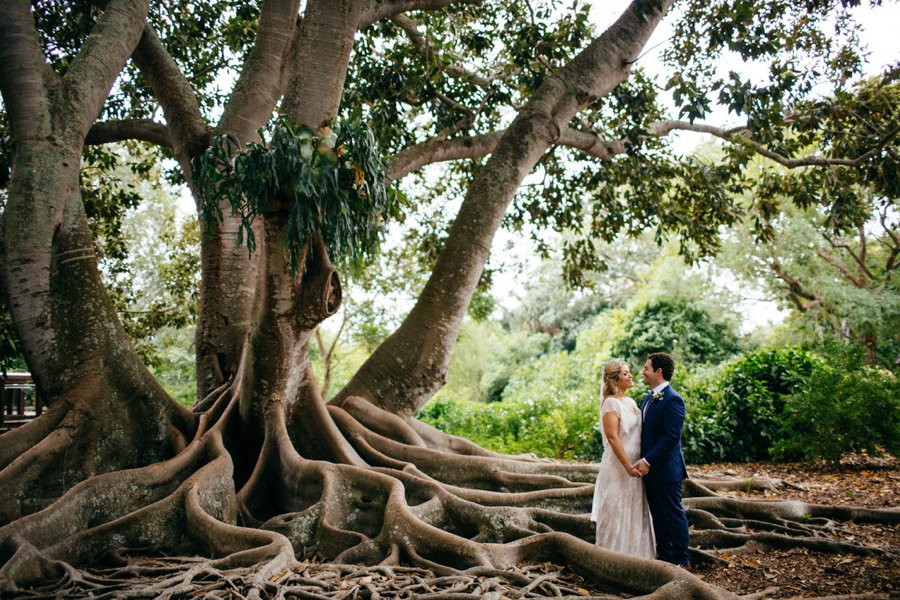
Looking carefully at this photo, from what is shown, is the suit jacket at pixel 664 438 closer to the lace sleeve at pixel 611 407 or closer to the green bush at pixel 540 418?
the lace sleeve at pixel 611 407

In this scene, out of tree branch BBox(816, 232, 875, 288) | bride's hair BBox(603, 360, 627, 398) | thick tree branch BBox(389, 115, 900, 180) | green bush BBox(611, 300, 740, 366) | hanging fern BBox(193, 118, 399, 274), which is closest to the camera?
hanging fern BBox(193, 118, 399, 274)

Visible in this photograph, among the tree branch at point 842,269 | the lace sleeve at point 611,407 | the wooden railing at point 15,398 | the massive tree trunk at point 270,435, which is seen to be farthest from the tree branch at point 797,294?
the wooden railing at point 15,398

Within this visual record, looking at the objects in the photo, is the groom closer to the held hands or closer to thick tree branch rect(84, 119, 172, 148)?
the held hands

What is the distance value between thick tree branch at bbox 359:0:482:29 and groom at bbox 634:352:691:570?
5.54m

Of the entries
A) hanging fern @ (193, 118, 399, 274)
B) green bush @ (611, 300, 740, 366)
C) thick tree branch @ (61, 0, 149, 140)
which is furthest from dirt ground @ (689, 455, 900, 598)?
green bush @ (611, 300, 740, 366)

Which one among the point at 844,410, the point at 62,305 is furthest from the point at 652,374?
the point at 844,410

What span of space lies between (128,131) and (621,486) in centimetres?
762

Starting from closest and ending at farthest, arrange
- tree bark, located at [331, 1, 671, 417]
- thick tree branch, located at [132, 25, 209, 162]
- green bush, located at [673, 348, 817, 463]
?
tree bark, located at [331, 1, 671, 417]
thick tree branch, located at [132, 25, 209, 162]
green bush, located at [673, 348, 817, 463]

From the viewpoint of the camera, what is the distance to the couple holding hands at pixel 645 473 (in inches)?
178

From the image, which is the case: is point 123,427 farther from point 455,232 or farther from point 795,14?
point 795,14

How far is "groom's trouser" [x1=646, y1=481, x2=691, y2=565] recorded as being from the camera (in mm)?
4539

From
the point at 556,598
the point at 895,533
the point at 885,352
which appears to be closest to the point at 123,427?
the point at 556,598

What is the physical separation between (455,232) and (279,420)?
2.68 m

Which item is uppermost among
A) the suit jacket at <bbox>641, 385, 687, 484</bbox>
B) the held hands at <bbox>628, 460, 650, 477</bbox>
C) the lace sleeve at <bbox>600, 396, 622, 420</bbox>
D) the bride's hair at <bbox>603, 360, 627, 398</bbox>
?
the bride's hair at <bbox>603, 360, 627, 398</bbox>
